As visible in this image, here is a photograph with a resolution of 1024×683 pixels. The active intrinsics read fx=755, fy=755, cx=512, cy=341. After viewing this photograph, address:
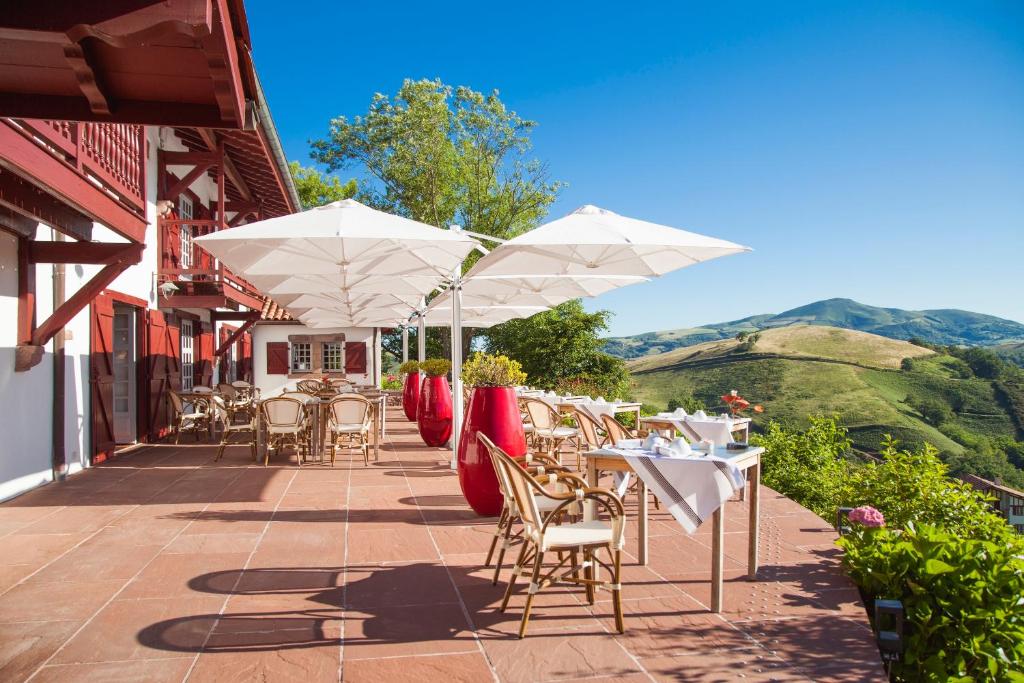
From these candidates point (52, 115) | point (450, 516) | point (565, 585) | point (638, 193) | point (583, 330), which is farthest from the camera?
point (638, 193)

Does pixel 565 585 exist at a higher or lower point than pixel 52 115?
lower

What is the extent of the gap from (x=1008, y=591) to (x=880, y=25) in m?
24.9

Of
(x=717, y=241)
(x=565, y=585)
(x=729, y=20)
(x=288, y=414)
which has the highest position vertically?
(x=729, y=20)

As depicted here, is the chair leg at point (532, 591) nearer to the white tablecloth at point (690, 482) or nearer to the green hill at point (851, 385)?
the white tablecloth at point (690, 482)

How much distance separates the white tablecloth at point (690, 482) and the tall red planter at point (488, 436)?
1.85 m

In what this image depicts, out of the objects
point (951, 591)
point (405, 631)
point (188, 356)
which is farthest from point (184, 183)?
point (951, 591)

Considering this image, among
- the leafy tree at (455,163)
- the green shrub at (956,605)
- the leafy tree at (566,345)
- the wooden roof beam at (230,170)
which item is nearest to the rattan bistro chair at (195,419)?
the wooden roof beam at (230,170)

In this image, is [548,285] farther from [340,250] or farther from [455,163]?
[455,163]

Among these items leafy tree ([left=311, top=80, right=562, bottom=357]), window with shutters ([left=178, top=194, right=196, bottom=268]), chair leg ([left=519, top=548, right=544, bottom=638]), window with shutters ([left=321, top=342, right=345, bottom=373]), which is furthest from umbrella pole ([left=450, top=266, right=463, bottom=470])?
leafy tree ([left=311, top=80, right=562, bottom=357])

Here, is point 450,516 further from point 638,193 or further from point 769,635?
point 638,193

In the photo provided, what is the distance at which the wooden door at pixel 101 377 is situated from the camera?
Result: 28.8ft

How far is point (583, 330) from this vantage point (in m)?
26.5

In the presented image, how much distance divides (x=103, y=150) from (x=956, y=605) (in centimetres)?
752

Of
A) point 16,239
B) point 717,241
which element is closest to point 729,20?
point 717,241
